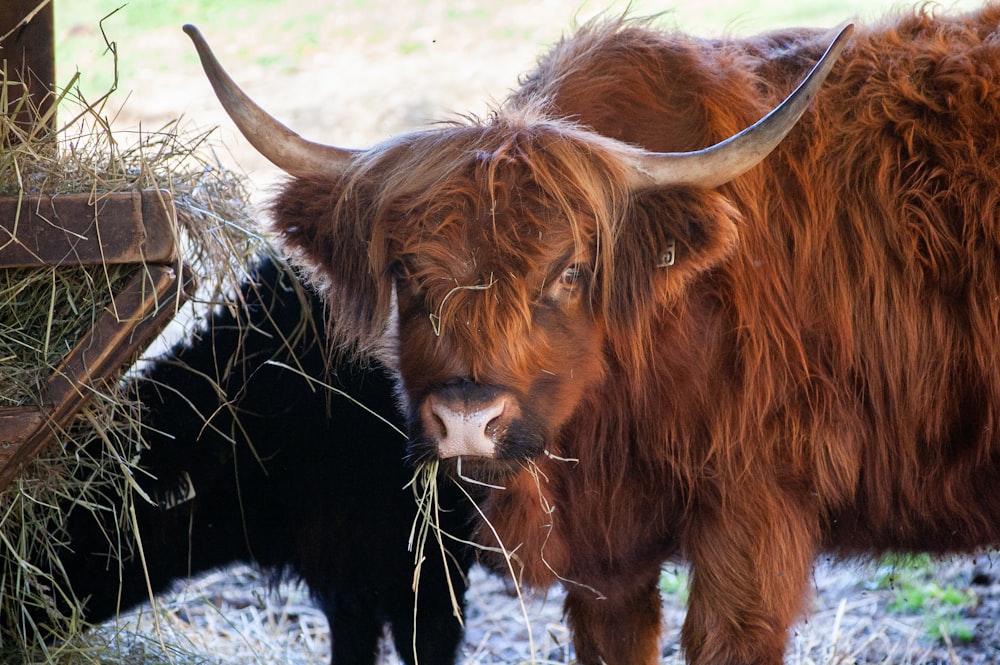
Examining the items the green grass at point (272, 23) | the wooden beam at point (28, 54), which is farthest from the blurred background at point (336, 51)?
the wooden beam at point (28, 54)

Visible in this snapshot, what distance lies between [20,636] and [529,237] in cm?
194

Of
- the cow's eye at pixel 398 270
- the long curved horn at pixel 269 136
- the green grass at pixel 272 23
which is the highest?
the green grass at pixel 272 23

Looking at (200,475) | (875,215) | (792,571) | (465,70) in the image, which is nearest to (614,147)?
(875,215)

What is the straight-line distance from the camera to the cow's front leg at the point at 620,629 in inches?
131

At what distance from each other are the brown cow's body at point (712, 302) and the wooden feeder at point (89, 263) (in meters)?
0.33

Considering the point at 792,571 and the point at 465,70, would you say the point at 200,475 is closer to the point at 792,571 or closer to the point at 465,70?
the point at 792,571

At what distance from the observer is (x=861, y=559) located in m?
3.15

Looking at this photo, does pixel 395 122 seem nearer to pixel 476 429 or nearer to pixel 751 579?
pixel 751 579

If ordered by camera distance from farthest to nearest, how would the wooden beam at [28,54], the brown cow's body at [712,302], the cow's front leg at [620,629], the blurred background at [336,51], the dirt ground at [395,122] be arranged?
the blurred background at [336,51] < the dirt ground at [395,122] < the cow's front leg at [620,629] < the wooden beam at [28,54] < the brown cow's body at [712,302]

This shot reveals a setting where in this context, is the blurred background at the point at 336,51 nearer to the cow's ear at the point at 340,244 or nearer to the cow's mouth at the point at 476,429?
the cow's ear at the point at 340,244

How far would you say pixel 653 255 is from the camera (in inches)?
101

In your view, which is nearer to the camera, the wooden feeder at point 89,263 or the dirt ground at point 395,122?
the wooden feeder at point 89,263

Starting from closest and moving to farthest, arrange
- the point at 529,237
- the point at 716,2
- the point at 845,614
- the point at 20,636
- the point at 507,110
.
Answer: the point at 529,237 → the point at 507,110 → the point at 20,636 → the point at 845,614 → the point at 716,2

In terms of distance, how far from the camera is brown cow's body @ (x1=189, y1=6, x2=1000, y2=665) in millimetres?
2467
